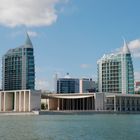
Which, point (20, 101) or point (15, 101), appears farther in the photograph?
point (15, 101)

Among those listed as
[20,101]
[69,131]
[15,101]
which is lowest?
[69,131]

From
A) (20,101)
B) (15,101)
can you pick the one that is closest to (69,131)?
(20,101)

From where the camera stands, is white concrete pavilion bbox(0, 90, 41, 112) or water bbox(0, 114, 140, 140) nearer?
water bbox(0, 114, 140, 140)

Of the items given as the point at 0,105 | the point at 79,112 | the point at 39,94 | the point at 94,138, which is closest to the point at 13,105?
the point at 0,105

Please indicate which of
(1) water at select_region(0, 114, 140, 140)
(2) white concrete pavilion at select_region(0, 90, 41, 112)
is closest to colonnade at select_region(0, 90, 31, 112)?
(2) white concrete pavilion at select_region(0, 90, 41, 112)

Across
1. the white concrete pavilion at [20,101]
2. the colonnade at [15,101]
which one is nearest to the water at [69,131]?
the white concrete pavilion at [20,101]

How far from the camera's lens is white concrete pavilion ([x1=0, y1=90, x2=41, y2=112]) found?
600 feet

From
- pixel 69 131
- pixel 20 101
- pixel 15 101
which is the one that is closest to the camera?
pixel 69 131

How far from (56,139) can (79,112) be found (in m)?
125

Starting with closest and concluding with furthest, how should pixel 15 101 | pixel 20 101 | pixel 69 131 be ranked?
1. pixel 69 131
2. pixel 20 101
3. pixel 15 101

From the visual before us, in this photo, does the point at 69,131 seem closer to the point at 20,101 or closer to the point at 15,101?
the point at 20,101

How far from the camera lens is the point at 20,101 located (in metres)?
188

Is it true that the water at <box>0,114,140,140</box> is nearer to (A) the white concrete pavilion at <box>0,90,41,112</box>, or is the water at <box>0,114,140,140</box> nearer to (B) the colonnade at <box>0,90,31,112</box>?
(A) the white concrete pavilion at <box>0,90,41,112</box>

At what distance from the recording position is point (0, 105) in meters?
194
